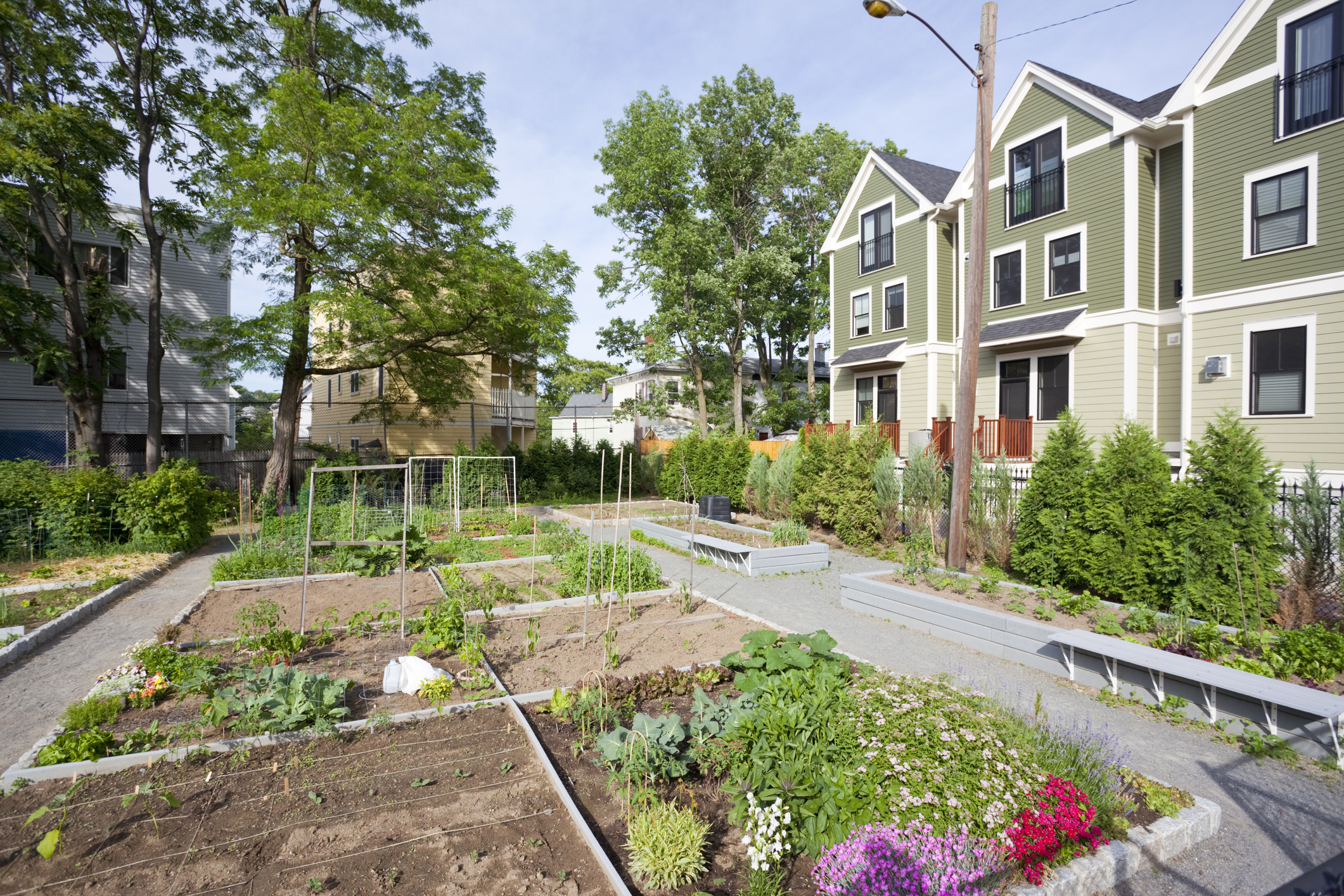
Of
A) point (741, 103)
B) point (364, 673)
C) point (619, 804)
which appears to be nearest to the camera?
point (619, 804)

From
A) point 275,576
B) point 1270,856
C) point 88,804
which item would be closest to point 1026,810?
point 1270,856

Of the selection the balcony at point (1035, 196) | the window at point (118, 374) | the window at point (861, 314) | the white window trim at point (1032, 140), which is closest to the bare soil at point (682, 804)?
the white window trim at point (1032, 140)

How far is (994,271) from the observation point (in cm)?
1639

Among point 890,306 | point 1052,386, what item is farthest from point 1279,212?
point 890,306

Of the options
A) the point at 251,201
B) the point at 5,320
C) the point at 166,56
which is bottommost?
the point at 5,320

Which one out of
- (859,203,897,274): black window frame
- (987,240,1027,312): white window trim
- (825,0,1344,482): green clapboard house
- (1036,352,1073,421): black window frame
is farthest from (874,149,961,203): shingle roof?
(1036,352,1073,421): black window frame

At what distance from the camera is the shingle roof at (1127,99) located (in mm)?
13914

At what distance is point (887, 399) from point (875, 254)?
16.3 ft

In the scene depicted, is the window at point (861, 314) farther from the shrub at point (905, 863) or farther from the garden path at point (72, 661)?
the shrub at point (905, 863)

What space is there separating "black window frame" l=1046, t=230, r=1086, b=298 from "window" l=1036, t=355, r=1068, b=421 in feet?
5.24

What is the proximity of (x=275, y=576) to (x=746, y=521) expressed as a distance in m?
9.73

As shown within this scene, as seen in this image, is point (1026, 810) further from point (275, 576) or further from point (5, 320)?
point (5, 320)

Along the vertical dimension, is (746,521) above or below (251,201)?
below

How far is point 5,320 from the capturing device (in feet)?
39.9
